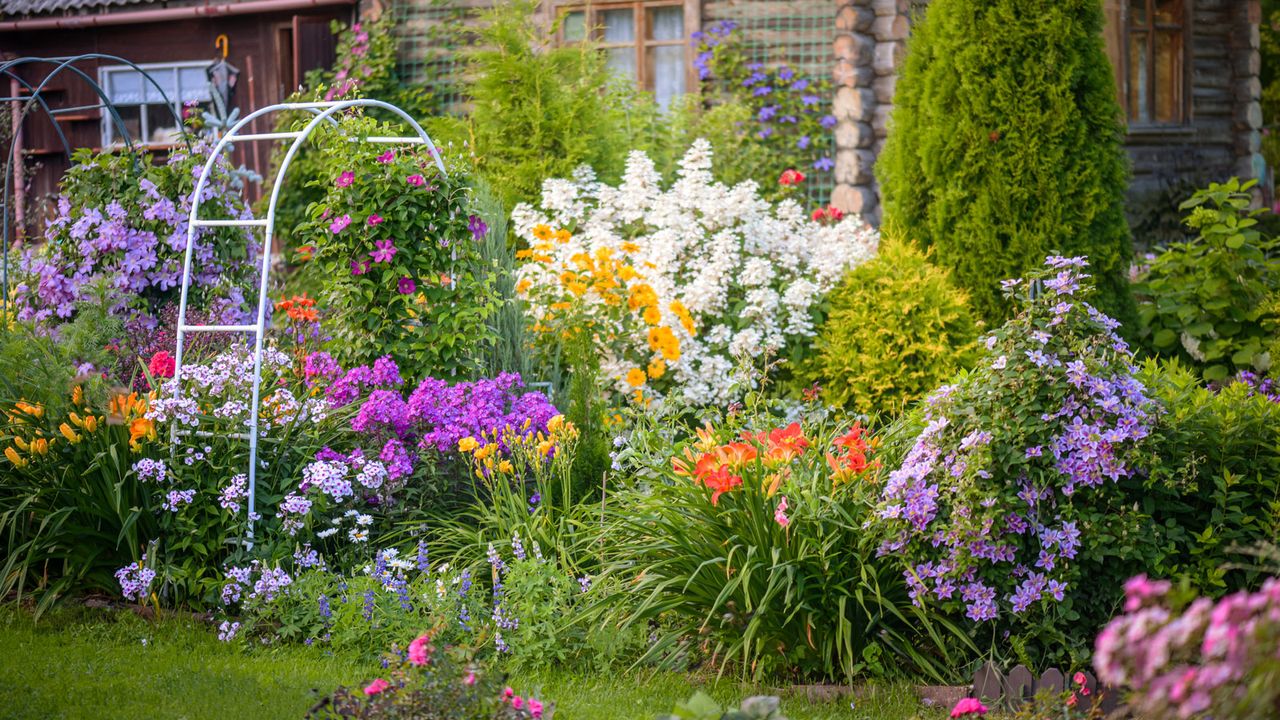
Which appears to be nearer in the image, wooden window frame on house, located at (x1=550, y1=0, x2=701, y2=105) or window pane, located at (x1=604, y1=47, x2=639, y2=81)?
wooden window frame on house, located at (x1=550, y1=0, x2=701, y2=105)

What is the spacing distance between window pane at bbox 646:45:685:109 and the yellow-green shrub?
4.53 m

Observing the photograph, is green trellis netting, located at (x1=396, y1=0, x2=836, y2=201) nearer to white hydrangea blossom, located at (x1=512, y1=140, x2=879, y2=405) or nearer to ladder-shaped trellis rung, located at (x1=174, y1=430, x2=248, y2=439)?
white hydrangea blossom, located at (x1=512, y1=140, x2=879, y2=405)

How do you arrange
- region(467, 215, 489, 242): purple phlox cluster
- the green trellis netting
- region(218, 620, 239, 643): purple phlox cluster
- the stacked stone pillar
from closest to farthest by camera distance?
1. region(218, 620, 239, 643): purple phlox cluster
2. region(467, 215, 489, 242): purple phlox cluster
3. the stacked stone pillar
4. the green trellis netting

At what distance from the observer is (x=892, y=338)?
6.03 metres

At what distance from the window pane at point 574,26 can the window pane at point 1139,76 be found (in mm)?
5187

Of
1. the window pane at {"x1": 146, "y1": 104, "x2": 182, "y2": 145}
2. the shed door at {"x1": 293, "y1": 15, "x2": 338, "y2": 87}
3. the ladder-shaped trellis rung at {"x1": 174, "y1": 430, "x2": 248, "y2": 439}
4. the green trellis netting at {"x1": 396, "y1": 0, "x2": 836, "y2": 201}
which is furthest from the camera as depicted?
the window pane at {"x1": 146, "y1": 104, "x2": 182, "y2": 145}

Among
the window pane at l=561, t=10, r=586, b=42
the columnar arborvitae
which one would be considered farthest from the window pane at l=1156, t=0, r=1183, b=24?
the columnar arborvitae

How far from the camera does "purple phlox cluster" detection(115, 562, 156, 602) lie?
4.30 metres

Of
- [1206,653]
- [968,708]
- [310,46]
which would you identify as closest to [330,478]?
[968,708]

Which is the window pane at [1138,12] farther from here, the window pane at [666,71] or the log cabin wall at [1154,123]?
the window pane at [666,71]

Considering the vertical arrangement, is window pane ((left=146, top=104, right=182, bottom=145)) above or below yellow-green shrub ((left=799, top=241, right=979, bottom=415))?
above

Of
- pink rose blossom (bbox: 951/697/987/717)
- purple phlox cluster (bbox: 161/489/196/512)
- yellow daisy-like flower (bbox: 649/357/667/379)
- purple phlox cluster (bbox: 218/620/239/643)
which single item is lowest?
purple phlox cluster (bbox: 218/620/239/643)

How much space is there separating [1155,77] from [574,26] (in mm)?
5648

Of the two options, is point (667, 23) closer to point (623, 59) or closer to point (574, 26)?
point (623, 59)
